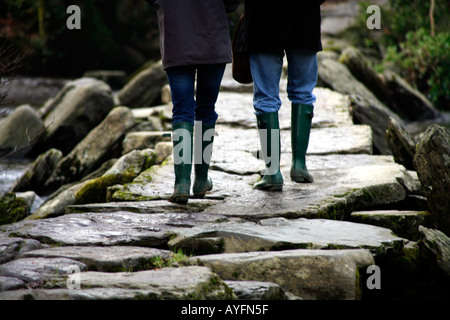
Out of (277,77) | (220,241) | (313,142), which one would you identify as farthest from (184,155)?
(313,142)

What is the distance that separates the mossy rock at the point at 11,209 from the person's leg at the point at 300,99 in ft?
6.87

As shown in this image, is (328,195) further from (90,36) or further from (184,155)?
(90,36)

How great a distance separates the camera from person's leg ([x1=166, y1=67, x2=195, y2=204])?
3.61m

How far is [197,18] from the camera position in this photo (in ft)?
11.7

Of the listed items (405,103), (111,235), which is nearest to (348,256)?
(111,235)

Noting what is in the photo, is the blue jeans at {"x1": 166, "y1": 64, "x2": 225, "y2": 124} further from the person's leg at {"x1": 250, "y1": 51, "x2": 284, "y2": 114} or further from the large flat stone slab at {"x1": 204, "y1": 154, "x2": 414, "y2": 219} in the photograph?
the large flat stone slab at {"x1": 204, "y1": 154, "x2": 414, "y2": 219}

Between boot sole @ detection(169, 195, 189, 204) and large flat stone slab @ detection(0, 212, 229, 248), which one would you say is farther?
boot sole @ detection(169, 195, 189, 204)

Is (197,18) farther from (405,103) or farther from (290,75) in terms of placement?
(405,103)

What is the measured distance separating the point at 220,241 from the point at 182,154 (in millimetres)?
818

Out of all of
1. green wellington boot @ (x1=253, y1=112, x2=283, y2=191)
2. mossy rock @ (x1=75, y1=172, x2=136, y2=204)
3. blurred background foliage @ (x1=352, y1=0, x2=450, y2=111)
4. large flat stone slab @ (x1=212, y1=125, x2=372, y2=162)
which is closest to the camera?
green wellington boot @ (x1=253, y1=112, x2=283, y2=191)

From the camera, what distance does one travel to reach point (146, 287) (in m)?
2.25

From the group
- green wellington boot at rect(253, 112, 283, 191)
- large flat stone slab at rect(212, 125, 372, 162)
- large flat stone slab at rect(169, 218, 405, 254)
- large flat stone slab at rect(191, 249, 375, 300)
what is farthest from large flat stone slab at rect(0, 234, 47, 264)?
large flat stone slab at rect(212, 125, 372, 162)

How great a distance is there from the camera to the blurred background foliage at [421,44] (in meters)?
12.4
